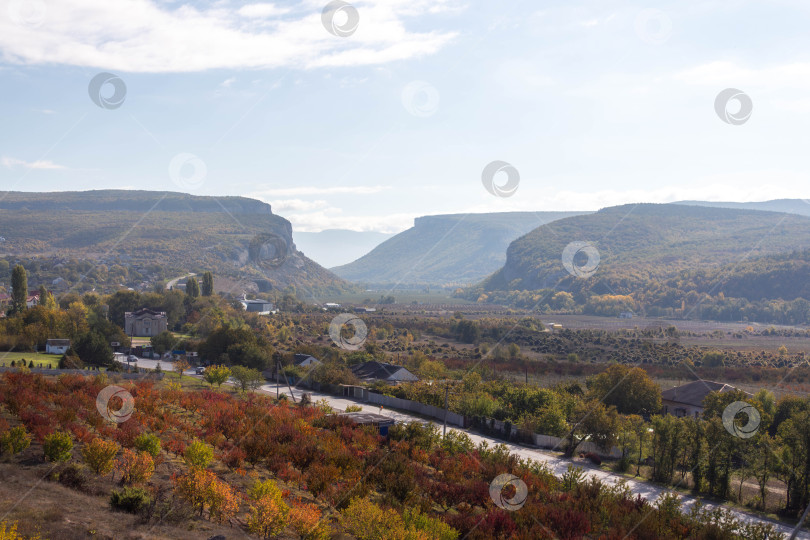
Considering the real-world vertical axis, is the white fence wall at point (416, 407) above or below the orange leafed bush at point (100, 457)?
below

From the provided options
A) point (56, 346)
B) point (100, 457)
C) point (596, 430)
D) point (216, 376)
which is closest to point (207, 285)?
point (56, 346)

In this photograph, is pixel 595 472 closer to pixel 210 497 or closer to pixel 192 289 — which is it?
pixel 210 497

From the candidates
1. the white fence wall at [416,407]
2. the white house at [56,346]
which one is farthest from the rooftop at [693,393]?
the white house at [56,346]

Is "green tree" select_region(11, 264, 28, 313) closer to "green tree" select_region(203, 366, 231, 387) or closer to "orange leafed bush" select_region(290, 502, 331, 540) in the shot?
"green tree" select_region(203, 366, 231, 387)

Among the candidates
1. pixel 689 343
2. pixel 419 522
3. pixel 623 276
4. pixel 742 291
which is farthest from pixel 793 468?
pixel 623 276

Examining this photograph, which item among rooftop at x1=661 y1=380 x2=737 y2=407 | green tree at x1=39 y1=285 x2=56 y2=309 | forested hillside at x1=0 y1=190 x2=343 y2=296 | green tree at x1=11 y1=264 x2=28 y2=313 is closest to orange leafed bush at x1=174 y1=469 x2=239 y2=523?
rooftop at x1=661 y1=380 x2=737 y2=407

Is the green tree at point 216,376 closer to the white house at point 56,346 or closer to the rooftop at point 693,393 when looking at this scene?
the white house at point 56,346
